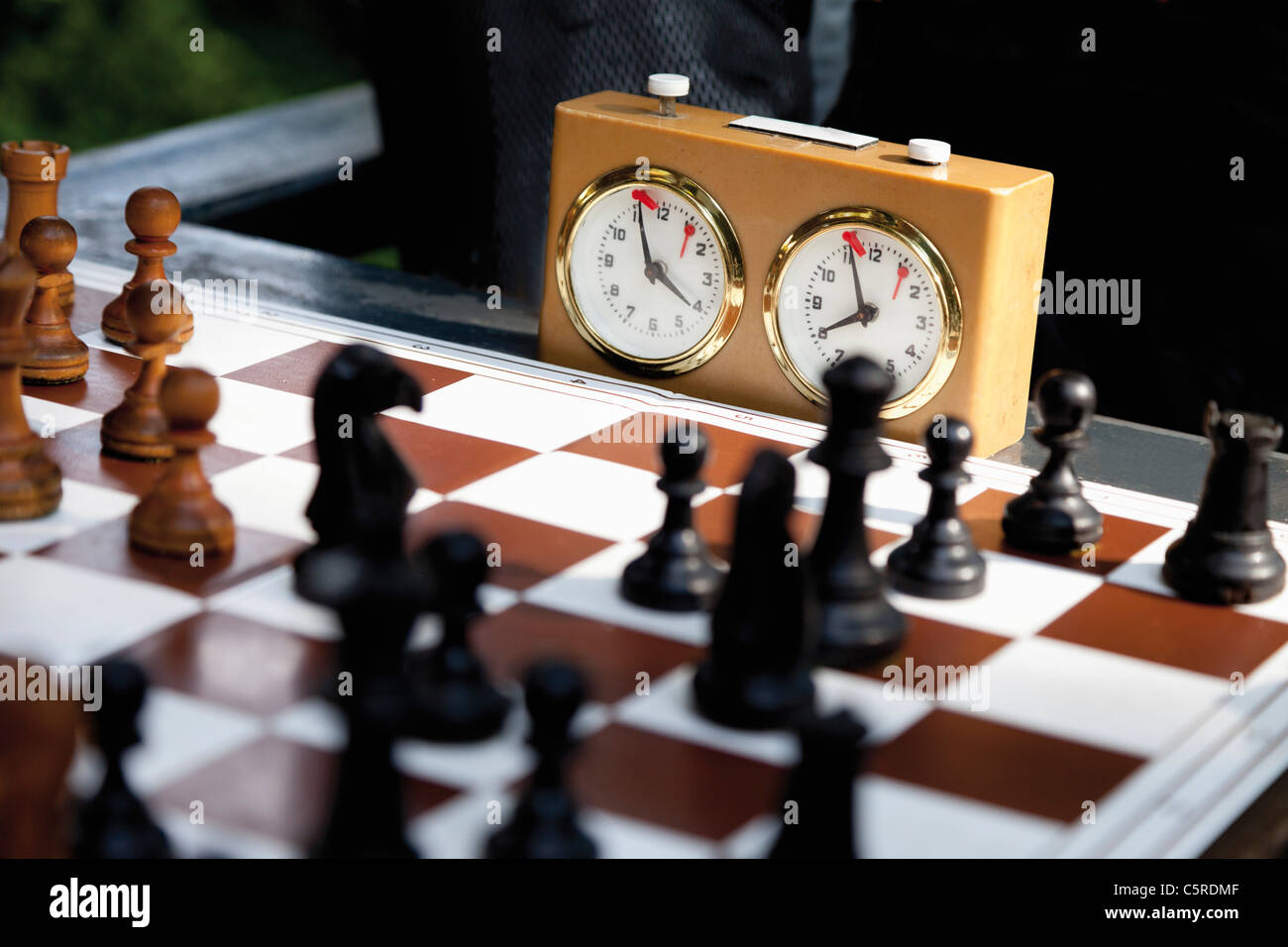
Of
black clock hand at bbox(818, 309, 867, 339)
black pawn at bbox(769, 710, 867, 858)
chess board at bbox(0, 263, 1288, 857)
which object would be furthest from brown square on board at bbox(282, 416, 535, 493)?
black pawn at bbox(769, 710, 867, 858)

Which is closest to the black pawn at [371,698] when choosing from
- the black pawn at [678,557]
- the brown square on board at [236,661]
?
the brown square on board at [236,661]

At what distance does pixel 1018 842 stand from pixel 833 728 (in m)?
0.19

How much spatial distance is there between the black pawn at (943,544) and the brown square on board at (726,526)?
75mm

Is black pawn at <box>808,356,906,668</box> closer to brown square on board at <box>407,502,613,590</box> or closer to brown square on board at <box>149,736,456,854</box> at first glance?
brown square on board at <box>407,502,613,590</box>

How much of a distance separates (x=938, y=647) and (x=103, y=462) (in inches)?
33.5

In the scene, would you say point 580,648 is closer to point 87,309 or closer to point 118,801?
point 118,801

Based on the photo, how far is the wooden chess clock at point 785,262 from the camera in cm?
177

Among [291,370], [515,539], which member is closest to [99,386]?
[291,370]

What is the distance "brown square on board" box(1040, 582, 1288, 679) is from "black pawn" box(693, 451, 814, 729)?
31 centimetres

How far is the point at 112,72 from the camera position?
6.91m

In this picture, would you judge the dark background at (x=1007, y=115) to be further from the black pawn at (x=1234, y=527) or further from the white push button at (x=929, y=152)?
the black pawn at (x=1234, y=527)

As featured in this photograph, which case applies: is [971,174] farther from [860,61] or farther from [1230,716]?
[860,61]

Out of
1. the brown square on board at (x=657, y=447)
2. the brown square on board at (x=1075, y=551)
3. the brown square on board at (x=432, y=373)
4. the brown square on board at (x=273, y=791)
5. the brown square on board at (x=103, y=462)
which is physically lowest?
the brown square on board at (x=273, y=791)
